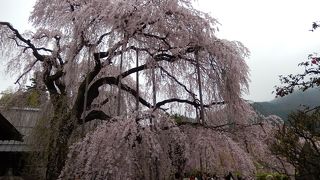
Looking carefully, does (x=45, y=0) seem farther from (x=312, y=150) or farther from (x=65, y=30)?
(x=312, y=150)

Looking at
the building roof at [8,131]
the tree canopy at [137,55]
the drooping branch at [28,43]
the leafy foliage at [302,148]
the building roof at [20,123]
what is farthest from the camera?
the building roof at [20,123]

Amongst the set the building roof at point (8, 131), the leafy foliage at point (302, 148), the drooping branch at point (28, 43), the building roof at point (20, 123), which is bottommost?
the leafy foliage at point (302, 148)

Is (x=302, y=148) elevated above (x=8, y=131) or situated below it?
below

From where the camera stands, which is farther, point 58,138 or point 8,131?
point 58,138

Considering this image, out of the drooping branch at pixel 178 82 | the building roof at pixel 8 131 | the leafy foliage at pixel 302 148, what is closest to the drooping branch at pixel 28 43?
the drooping branch at pixel 178 82

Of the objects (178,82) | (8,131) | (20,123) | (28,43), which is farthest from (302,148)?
(20,123)

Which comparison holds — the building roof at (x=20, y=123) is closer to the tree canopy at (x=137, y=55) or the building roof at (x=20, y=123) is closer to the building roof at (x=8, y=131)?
the tree canopy at (x=137, y=55)

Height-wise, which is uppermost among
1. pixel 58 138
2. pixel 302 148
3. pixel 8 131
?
pixel 58 138

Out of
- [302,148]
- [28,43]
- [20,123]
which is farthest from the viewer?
[20,123]

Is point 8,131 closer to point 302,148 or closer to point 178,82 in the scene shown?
point 302,148

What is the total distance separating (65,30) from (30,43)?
2035 mm

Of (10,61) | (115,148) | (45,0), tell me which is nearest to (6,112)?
(10,61)

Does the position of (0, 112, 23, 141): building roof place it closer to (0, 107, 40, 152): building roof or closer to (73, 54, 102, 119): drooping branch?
(73, 54, 102, 119): drooping branch

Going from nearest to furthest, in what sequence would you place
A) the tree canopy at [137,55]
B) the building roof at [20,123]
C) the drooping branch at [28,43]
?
1. the tree canopy at [137,55]
2. the drooping branch at [28,43]
3. the building roof at [20,123]
